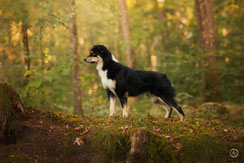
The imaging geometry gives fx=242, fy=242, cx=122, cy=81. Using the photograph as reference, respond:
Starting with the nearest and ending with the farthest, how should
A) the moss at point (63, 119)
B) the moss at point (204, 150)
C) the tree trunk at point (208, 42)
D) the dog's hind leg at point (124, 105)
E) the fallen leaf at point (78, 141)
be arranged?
the fallen leaf at point (78, 141) → the moss at point (204, 150) → the moss at point (63, 119) → the dog's hind leg at point (124, 105) → the tree trunk at point (208, 42)

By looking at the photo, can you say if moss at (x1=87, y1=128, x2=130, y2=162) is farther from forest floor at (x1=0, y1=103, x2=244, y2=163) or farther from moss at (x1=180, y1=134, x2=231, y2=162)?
moss at (x1=180, y1=134, x2=231, y2=162)

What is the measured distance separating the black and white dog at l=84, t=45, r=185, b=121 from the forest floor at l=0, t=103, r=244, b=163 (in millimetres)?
986

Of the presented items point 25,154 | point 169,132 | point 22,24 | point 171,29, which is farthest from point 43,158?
point 171,29

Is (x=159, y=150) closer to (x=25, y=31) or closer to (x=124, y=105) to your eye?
(x=124, y=105)

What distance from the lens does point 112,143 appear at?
4.96 metres

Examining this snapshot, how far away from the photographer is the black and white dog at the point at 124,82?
6789 mm

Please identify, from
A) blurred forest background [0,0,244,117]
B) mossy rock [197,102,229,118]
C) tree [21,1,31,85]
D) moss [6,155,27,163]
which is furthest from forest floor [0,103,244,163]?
tree [21,1,31,85]

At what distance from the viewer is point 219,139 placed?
566 cm

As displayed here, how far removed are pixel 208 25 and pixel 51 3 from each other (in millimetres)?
6648

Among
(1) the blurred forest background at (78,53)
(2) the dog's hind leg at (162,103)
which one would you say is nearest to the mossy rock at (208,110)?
(1) the blurred forest background at (78,53)

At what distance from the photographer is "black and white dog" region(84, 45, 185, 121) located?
6.79 metres

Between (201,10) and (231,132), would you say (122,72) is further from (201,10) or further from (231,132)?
(201,10)

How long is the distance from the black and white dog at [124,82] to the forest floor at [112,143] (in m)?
0.99

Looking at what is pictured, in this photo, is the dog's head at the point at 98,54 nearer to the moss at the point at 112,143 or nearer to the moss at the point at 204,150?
the moss at the point at 112,143
